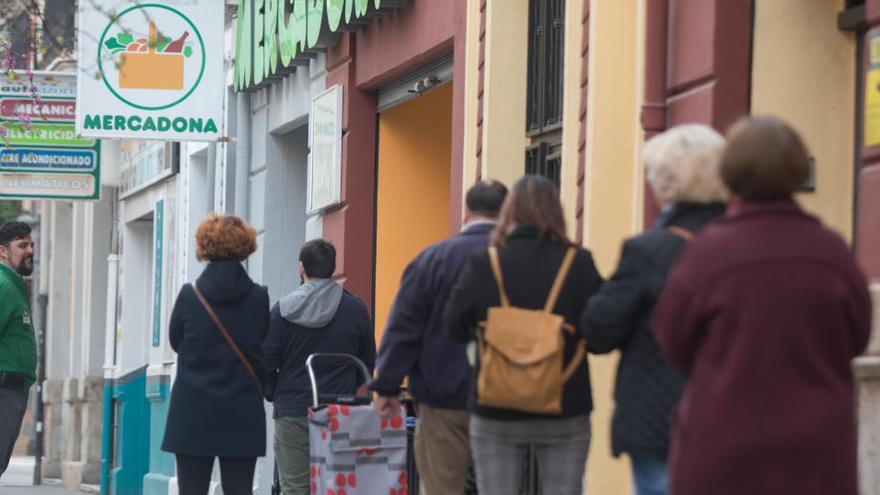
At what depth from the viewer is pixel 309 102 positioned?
647 inches

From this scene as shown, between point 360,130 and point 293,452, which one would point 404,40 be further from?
point 293,452

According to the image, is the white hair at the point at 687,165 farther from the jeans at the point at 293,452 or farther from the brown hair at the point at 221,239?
the jeans at the point at 293,452

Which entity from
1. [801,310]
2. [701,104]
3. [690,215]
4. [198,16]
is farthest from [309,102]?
[801,310]

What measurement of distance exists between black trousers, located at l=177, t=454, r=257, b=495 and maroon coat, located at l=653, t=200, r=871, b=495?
16.8ft

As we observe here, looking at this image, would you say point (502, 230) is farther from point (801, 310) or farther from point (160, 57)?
point (160, 57)

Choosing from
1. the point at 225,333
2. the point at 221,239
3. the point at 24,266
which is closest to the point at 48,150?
the point at 24,266

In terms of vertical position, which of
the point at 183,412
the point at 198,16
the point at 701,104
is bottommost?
the point at 183,412

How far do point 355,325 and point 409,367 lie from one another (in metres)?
3.32

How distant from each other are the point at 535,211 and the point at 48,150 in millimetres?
15665

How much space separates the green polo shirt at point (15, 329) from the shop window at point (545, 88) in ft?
10.1

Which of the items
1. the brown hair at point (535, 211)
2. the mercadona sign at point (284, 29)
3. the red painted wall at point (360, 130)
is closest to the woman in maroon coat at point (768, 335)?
the brown hair at point (535, 211)

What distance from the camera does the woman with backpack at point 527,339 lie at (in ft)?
23.3

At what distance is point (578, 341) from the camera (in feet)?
23.6

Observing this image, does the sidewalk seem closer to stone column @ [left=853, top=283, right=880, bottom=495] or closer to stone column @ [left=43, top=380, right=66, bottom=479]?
stone column @ [left=43, top=380, right=66, bottom=479]
